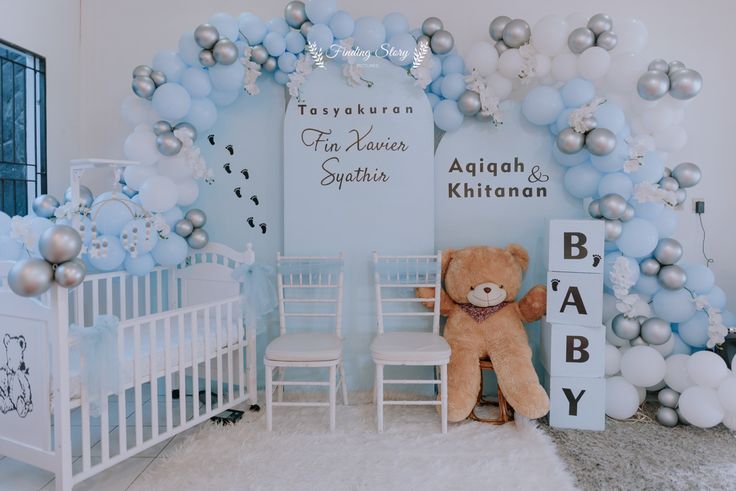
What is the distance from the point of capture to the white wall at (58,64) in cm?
300

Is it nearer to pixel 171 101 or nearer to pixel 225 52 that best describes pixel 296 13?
pixel 225 52

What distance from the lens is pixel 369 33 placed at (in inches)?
111

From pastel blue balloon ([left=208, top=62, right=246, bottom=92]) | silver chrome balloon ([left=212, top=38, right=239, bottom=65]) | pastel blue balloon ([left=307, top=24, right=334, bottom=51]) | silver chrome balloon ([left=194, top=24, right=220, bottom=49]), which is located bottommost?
pastel blue balloon ([left=208, top=62, right=246, bottom=92])

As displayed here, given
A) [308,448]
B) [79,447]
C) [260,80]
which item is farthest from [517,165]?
[79,447]

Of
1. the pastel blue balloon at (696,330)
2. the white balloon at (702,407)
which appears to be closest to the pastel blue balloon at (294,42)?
the pastel blue balloon at (696,330)

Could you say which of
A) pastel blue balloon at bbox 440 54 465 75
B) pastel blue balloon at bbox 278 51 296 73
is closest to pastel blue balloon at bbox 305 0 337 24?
pastel blue balloon at bbox 278 51 296 73

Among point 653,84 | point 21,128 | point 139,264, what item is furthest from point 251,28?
point 653,84

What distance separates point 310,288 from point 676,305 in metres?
1.96

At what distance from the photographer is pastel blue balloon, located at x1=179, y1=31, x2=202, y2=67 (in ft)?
8.98

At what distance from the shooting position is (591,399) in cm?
259

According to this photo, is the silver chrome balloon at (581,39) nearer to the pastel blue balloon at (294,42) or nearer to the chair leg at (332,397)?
the pastel blue balloon at (294,42)

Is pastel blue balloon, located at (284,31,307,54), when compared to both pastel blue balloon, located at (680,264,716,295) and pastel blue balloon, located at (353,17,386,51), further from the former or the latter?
pastel blue balloon, located at (680,264,716,295)

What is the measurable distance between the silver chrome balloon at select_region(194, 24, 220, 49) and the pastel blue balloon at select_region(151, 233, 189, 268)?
3.30ft

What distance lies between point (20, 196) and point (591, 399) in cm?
329
